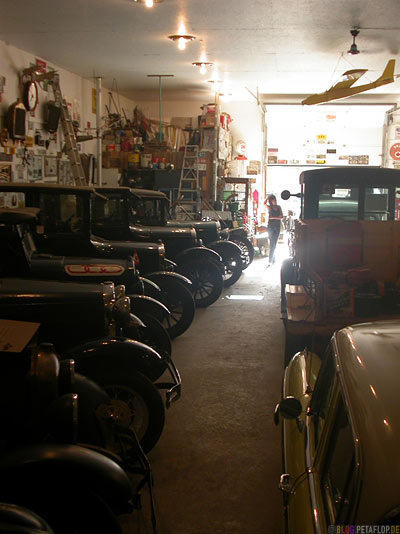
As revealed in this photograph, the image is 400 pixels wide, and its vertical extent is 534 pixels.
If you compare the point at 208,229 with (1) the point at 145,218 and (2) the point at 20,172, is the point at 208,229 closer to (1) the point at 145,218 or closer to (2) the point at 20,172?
(1) the point at 145,218

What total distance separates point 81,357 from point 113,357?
20 centimetres

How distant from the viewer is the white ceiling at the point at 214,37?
25.6 ft

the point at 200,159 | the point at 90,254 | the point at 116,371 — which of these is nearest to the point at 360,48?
the point at 200,159

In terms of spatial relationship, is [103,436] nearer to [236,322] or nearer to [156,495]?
[156,495]

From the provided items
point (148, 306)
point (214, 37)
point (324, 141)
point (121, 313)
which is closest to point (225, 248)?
point (214, 37)

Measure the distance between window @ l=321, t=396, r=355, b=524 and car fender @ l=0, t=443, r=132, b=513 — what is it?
0.98m

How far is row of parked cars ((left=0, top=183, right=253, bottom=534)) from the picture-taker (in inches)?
97.7

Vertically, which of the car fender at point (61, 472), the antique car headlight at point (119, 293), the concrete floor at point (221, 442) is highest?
the antique car headlight at point (119, 293)

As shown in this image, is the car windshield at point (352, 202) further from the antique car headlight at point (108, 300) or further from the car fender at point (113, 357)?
the car fender at point (113, 357)

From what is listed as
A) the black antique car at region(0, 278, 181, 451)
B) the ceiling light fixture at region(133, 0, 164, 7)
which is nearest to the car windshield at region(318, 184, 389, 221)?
the ceiling light fixture at region(133, 0, 164, 7)

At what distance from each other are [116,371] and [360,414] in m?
2.25

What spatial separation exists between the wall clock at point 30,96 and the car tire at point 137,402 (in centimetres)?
714

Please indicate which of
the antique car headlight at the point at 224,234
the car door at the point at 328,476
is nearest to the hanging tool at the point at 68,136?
the antique car headlight at the point at 224,234

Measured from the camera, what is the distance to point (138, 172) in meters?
13.9
